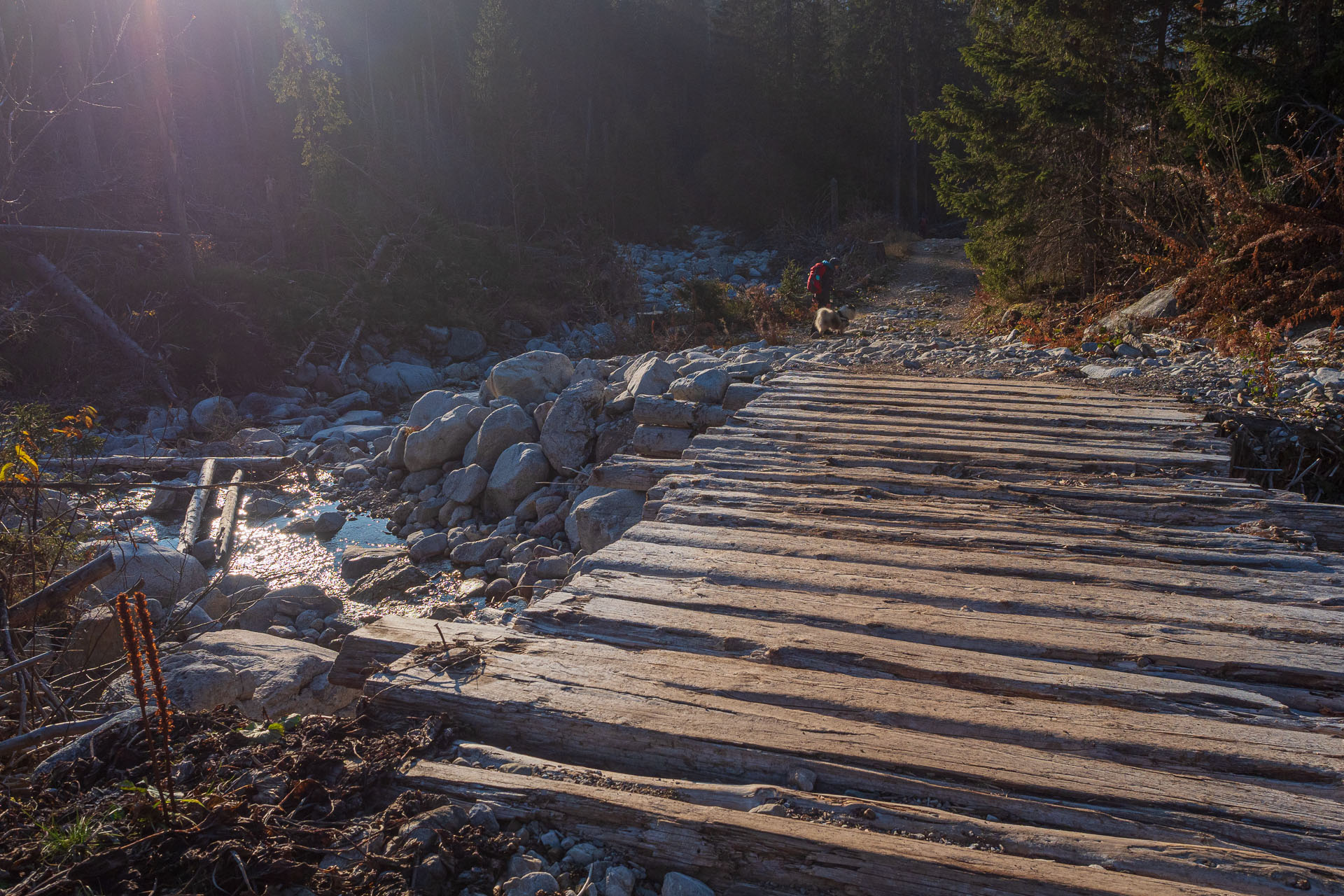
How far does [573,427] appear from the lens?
8469mm

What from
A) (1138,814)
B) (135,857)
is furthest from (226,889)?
(1138,814)

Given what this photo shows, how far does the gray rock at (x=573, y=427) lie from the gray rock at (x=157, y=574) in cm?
349

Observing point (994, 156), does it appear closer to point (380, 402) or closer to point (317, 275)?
point (380, 402)

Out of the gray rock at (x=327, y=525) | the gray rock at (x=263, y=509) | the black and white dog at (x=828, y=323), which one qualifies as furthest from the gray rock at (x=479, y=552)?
the black and white dog at (x=828, y=323)

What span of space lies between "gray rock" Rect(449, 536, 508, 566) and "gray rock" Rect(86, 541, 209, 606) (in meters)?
2.22

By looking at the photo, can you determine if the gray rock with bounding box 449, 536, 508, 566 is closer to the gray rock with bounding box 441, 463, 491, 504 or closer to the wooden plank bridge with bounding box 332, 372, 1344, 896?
the gray rock with bounding box 441, 463, 491, 504

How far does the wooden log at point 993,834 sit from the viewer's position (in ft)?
6.01

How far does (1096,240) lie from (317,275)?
17695 millimetres

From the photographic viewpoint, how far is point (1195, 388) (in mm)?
6113

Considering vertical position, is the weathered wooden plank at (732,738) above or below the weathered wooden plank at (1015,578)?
below

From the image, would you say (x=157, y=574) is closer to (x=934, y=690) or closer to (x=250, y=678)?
(x=250, y=678)

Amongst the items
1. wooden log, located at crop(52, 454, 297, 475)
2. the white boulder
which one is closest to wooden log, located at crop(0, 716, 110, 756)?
the white boulder

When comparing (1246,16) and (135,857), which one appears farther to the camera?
(1246,16)

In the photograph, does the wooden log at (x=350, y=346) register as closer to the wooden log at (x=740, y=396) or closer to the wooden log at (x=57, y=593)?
the wooden log at (x=740, y=396)
